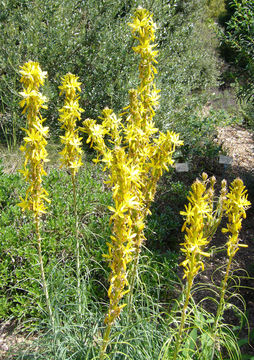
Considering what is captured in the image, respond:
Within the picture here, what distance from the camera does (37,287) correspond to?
299 cm

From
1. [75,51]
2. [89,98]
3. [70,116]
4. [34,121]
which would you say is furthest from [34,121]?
[75,51]

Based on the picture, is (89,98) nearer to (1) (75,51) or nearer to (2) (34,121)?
(1) (75,51)

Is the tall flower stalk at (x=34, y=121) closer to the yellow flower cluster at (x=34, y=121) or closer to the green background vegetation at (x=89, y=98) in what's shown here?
the yellow flower cluster at (x=34, y=121)

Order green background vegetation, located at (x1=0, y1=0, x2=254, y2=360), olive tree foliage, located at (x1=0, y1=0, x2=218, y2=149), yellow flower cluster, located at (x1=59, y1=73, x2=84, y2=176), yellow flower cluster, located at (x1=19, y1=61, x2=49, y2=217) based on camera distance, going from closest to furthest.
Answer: yellow flower cluster, located at (x1=19, y1=61, x2=49, y2=217)
yellow flower cluster, located at (x1=59, y1=73, x2=84, y2=176)
green background vegetation, located at (x1=0, y1=0, x2=254, y2=360)
olive tree foliage, located at (x1=0, y1=0, x2=218, y2=149)

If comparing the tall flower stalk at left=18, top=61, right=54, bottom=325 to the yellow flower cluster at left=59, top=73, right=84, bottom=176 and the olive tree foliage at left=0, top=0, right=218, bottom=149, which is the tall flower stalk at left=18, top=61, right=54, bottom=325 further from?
the olive tree foliage at left=0, top=0, right=218, bottom=149

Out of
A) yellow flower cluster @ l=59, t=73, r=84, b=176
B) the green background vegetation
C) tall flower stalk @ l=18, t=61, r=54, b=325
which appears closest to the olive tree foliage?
the green background vegetation

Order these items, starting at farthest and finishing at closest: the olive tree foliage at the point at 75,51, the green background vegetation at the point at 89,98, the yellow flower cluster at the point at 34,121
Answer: the olive tree foliage at the point at 75,51, the green background vegetation at the point at 89,98, the yellow flower cluster at the point at 34,121

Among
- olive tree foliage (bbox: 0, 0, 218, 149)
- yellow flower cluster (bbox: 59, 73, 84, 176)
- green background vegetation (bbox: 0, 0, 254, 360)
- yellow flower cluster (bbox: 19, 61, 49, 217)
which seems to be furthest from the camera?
olive tree foliage (bbox: 0, 0, 218, 149)

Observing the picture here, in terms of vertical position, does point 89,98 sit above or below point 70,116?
below

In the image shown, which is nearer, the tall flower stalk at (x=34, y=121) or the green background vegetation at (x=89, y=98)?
the tall flower stalk at (x=34, y=121)

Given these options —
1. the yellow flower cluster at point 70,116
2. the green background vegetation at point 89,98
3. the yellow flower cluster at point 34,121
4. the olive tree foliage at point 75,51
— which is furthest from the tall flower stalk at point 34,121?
the olive tree foliage at point 75,51

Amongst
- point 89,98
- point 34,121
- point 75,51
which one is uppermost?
point 34,121

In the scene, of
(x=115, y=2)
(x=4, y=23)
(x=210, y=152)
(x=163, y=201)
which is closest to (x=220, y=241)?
(x=163, y=201)

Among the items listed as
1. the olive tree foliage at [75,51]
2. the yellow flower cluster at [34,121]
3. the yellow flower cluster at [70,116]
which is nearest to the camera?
the yellow flower cluster at [34,121]
